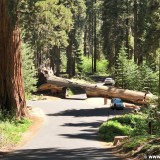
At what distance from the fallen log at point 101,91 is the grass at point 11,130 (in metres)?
11.6

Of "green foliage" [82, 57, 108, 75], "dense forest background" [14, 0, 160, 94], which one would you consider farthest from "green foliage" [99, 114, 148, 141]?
"green foliage" [82, 57, 108, 75]

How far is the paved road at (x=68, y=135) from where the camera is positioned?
46.8 ft

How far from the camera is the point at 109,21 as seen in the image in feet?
204

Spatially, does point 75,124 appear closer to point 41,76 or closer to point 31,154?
point 31,154

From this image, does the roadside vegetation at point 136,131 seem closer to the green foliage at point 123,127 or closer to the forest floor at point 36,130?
the green foliage at point 123,127

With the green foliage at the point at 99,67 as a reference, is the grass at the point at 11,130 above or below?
below

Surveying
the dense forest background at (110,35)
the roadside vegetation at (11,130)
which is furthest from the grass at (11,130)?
the dense forest background at (110,35)

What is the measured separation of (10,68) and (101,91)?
45.8ft

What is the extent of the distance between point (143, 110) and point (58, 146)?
12044 millimetres

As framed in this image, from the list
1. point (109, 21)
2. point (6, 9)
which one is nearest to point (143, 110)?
point (6, 9)

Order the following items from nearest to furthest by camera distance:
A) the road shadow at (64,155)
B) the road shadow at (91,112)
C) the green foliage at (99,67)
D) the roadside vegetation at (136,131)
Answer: the roadside vegetation at (136,131) → the road shadow at (64,155) → the road shadow at (91,112) → the green foliage at (99,67)

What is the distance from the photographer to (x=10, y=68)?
2522cm

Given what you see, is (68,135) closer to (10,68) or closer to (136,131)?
(136,131)

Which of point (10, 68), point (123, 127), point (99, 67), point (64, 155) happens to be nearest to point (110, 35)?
point (99, 67)
